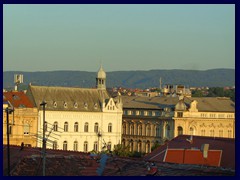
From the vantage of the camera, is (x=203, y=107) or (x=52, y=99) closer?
(x=52, y=99)

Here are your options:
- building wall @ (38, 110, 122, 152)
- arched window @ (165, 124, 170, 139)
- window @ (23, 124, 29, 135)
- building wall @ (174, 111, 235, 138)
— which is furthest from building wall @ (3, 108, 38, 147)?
building wall @ (174, 111, 235, 138)

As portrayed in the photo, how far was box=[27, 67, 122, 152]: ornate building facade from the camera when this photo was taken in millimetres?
97688

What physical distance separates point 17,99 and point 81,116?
8.63 metres

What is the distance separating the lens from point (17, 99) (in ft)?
310

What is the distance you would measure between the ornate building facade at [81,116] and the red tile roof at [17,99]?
0.93m

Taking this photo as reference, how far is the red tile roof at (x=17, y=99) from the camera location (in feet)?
306

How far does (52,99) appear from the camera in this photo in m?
98.1

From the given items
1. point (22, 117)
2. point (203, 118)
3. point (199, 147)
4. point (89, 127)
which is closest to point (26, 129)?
point (22, 117)

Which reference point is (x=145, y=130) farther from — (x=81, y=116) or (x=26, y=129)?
(x=26, y=129)

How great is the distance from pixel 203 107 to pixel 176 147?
5182 centimetres
